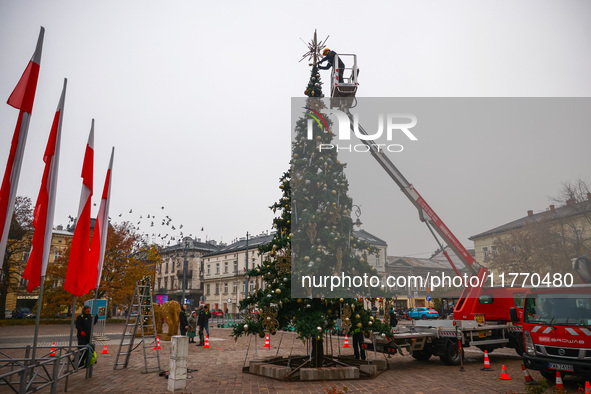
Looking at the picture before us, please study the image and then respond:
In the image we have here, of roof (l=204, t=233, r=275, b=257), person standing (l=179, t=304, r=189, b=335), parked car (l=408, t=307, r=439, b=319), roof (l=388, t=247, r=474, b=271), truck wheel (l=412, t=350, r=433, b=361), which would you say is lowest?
parked car (l=408, t=307, r=439, b=319)

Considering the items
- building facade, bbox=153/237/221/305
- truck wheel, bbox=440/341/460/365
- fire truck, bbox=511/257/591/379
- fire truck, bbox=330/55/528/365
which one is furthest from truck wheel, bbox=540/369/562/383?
building facade, bbox=153/237/221/305

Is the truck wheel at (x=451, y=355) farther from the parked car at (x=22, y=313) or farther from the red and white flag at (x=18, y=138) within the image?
the parked car at (x=22, y=313)

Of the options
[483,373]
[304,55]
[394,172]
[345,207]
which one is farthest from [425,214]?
[304,55]

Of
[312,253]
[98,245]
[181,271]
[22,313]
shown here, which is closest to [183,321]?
[98,245]

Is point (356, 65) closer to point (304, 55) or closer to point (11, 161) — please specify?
point (304, 55)

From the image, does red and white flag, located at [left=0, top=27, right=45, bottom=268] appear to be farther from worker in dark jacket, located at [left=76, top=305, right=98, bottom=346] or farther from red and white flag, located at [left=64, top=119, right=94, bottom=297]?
worker in dark jacket, located at [left=76, top=305, right=98, bottom=346]

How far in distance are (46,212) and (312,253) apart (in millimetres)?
5876

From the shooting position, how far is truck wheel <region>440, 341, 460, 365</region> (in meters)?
12.7

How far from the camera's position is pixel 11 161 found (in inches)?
274

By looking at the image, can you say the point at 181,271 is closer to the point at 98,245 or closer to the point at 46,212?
→ the point at 98,245

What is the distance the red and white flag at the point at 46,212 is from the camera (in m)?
7.75

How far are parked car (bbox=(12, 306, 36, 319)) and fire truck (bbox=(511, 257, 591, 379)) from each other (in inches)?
2304

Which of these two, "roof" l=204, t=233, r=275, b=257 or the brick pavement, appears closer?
the brick pavement

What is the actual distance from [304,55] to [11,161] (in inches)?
341
